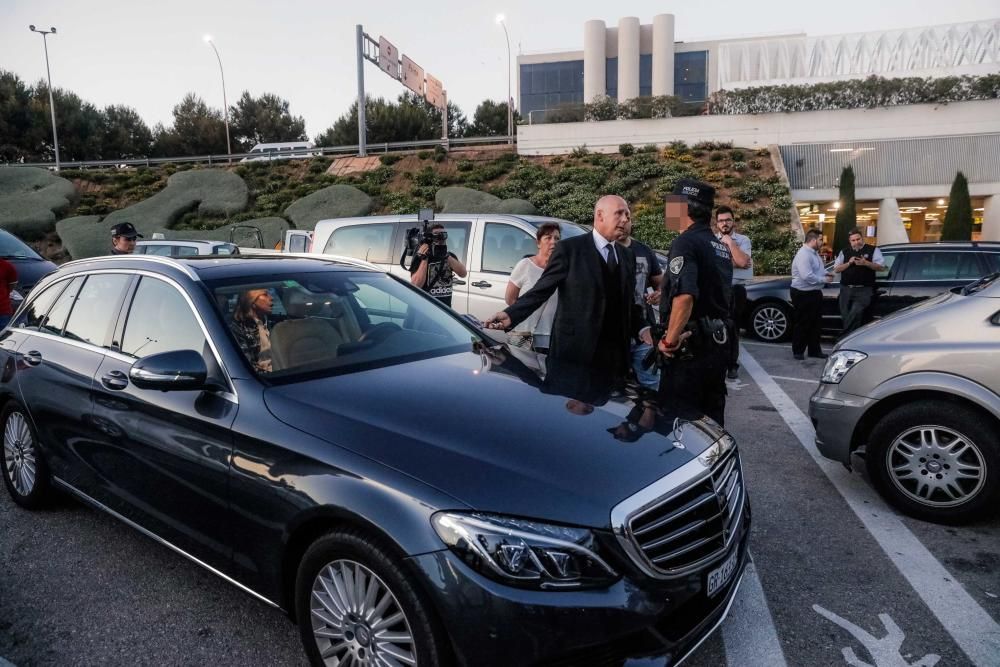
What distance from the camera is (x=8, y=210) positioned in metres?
27.8

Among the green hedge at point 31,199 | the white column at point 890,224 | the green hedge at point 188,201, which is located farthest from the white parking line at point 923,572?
the green hedge at point 31,199

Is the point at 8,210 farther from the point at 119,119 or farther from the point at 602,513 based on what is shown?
the point at 602,513

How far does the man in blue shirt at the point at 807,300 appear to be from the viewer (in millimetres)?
8797

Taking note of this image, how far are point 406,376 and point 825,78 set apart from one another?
44394mm

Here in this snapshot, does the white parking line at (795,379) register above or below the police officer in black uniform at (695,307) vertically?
below

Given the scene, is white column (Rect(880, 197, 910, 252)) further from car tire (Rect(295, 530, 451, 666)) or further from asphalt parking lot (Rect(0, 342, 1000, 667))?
car tire (Rect(295, 530, 451, 666))

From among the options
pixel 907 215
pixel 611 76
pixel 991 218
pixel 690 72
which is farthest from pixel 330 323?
pixel 690 72

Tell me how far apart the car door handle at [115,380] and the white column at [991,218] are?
106 ft

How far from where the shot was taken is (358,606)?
220 centimetres

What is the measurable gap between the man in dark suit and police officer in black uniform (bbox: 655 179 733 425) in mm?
279

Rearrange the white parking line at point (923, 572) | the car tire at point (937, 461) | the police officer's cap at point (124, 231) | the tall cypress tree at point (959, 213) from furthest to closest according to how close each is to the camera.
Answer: the tall cypress tree at point (959, 213) < the police officer's cap at point (124, 231) < the car tire at point (937, 461) < the white parking line at point (923, 572)

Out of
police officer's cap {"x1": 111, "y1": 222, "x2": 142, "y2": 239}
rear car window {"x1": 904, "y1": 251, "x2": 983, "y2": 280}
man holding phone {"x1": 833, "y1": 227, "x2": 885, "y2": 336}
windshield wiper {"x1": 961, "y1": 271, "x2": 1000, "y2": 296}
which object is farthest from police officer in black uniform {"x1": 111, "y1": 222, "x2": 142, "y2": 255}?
rear car window {"x1": 904, "y1": 251, "x2": 983, "y2": 280}

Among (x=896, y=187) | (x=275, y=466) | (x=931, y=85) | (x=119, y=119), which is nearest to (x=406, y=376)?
(x=275, y=466)

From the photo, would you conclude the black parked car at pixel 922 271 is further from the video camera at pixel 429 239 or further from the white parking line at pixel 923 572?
the video camera at pixel 429 239
